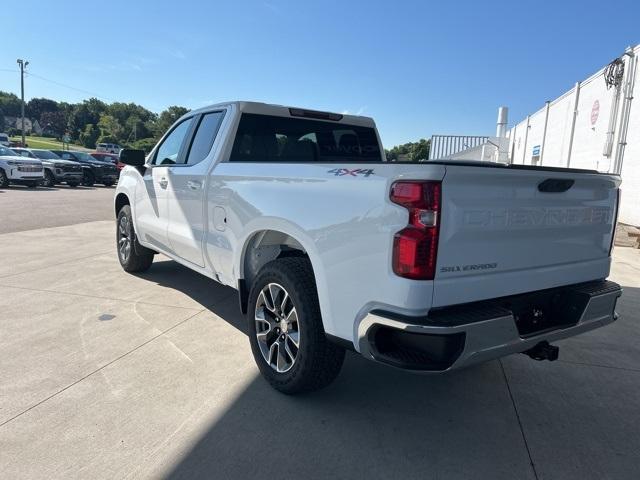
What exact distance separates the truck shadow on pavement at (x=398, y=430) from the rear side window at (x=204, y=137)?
213 centimetres

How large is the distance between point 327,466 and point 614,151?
46.1 feet

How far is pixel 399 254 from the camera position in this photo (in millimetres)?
2225

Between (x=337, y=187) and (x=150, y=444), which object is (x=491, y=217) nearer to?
(x=337, y=187)

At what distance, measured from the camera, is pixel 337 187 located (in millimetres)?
2568

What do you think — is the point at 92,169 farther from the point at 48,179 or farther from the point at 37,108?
the point at 37,108

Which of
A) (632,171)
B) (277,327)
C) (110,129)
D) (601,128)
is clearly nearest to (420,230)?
(277,327)

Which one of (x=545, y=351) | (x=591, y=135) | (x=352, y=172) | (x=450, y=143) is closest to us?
(x=352, y=172)

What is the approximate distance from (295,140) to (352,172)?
6.56 ft

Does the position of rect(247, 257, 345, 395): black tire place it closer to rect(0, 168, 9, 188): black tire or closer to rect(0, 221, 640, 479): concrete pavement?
rect(0, 221, 640, 479): concrete pavement

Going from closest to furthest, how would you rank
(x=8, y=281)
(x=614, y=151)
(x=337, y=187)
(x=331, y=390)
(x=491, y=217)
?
(x=491, y=217) → (x=337, y=187) → (x=331, y=390) → (x=8, y=281) → (x=614, y=151)

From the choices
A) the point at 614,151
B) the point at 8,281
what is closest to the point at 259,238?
the point at 8,281

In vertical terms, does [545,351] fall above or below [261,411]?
above

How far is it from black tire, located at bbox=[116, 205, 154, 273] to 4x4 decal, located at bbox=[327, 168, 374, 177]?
4116mm

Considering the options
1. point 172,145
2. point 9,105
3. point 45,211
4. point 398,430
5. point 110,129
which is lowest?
point 45,211
